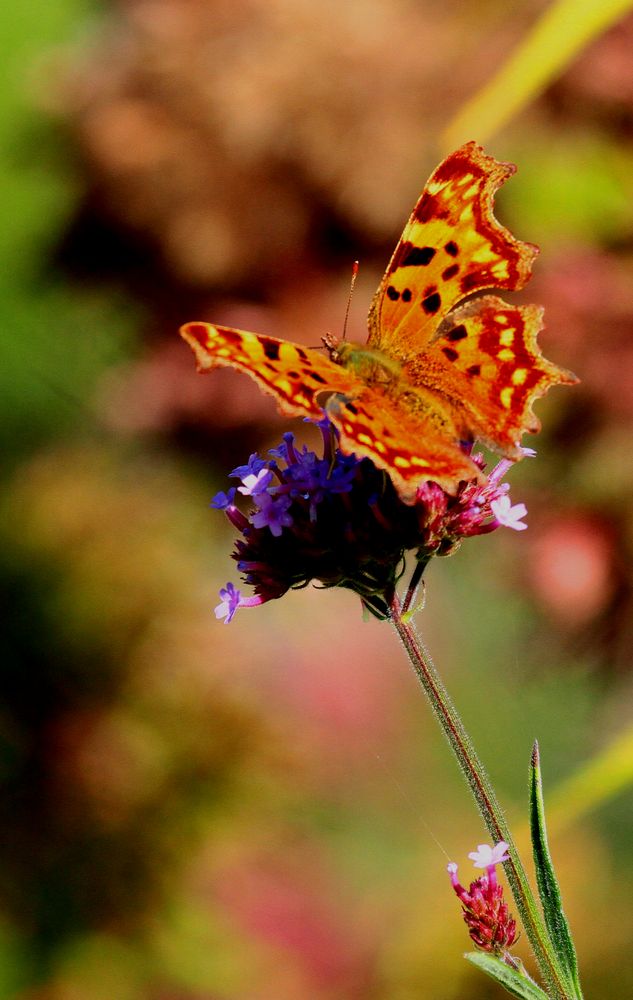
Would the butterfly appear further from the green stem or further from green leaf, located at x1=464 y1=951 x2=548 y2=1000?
green leaf, located at x1=464 y1=951 x2=548 y2=1000

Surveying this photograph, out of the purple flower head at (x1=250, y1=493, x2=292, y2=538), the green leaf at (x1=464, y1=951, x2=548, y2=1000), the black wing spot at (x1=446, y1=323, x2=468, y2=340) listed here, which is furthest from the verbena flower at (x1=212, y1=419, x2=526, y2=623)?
the green leaf at (x1=464, y1=951, x2=548, y2=1000)

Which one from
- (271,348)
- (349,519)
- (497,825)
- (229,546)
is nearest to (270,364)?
(271,348)

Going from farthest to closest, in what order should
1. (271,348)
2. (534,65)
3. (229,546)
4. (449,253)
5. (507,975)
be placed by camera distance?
(229,546)
(534,65)
(449,253)
(271,348)
(507,975)

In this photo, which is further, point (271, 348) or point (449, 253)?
point (449, 253)

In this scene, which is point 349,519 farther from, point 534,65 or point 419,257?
point 534,65

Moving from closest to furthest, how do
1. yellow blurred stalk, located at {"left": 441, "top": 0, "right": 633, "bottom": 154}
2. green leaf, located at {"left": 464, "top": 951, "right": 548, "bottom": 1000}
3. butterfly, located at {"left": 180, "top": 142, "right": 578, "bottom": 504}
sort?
1. green leaf, located at {"left": 464, "top": 951, "right": 548, "bottom": 1000}
2. butterfly, located at {"left": 180, "top": 142, "right": 578, "bottom": 504}
3. yellow blurred stalk, located at {"left": 441, "top": 0, "right": 633, "bottom": 154}

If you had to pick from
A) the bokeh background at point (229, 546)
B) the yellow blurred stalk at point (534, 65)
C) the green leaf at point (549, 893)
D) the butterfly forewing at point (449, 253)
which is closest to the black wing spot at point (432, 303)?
the butterfly forewing at point (449, 253)

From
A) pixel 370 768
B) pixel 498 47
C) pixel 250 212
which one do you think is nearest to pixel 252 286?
pixel 250 212
